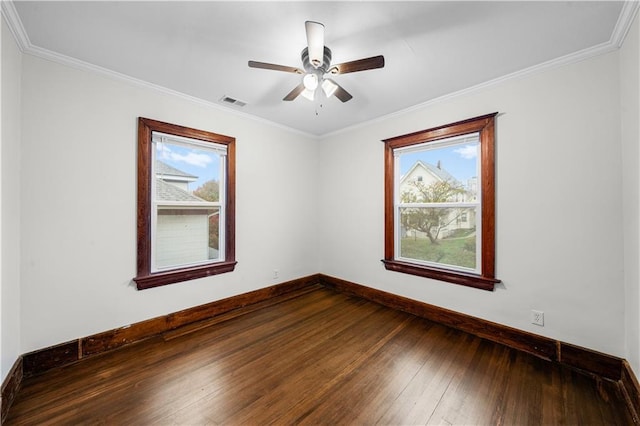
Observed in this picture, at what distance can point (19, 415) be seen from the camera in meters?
1.56

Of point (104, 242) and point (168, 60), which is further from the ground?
point (168, 60)

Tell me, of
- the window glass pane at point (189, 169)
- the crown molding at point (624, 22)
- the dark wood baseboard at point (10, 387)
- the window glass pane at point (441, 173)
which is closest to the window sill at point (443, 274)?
the window glass pane at point (441, 173)

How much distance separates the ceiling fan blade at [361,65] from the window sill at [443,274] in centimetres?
227

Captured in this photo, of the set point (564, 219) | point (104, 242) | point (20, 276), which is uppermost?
point (564, 219)

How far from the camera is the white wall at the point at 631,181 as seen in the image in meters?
1.65

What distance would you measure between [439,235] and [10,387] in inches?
155

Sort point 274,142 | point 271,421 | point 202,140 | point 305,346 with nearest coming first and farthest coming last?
point 271,421 < point 305,346 < point 202,140 < point 274,142

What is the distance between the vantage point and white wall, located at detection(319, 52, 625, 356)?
6.38 feet

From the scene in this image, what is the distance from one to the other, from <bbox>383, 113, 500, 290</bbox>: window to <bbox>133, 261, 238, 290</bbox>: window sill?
214 centimetres

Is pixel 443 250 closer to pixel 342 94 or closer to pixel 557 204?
pixel 557 204

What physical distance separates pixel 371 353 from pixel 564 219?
2.06 m

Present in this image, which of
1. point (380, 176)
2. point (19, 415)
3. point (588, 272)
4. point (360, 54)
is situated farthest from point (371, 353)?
point (360, 54)

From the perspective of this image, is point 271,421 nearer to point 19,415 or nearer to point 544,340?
point 19,415

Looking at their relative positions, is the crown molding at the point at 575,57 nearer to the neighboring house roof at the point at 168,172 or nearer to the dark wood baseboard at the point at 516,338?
the dark wood baseboard at the point at 516,338
